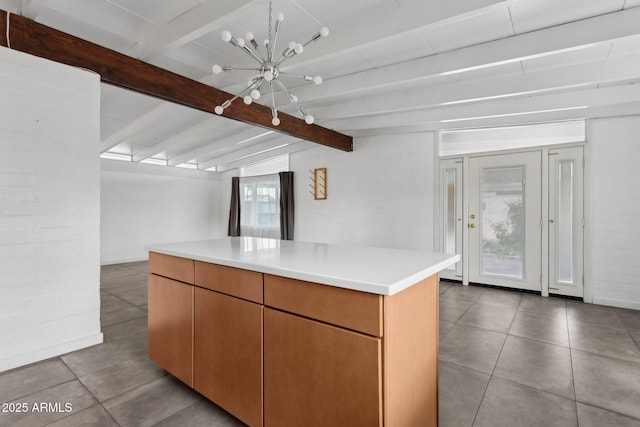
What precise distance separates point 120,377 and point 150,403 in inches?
19.4

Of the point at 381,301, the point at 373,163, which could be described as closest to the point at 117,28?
the point at 381,301

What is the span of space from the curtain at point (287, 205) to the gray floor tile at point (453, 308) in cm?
374

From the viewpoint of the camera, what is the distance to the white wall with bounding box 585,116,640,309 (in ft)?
12.0

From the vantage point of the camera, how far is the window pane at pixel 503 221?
443cm

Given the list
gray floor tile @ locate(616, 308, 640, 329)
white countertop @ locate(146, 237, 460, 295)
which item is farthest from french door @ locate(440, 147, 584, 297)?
white countertop @ locate(146, 237, 460, 295)

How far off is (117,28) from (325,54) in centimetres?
178

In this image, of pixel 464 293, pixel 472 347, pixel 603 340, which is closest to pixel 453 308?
pixel 464 293

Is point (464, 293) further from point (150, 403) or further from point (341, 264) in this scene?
point (150, 403)

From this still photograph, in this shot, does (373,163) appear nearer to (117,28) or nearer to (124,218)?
(117,28)

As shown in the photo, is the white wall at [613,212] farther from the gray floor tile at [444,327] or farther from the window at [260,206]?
the window at [260,206]

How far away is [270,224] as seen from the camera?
25.5ft

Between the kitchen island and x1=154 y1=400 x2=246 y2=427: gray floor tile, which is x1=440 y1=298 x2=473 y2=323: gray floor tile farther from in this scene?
x1=154 y1=400 x2=246 y2=427: gray floor tile

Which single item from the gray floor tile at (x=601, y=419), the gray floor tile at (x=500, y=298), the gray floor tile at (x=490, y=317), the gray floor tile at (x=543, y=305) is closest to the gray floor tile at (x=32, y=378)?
the gray floor tile at (x=601, y=419)

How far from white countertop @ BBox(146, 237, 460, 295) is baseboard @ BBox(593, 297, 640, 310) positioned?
3657 millimetres
